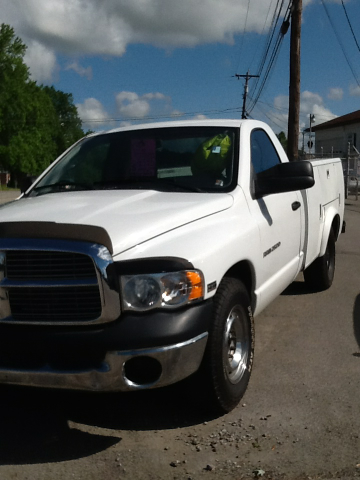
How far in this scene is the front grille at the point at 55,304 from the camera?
10.6 feet

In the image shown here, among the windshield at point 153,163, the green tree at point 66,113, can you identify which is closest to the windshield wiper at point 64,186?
the windshield at point 153,163

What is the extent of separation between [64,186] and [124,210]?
3.64ft

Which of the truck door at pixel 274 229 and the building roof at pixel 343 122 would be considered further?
the building roof at pixel 343 122

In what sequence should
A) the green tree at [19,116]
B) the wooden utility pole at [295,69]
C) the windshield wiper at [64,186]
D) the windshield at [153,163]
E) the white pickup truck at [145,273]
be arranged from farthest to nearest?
the green tree at [19,116] < the wooden utility pole at [295,69] < the windshield wiper at [64,186] < the windshield at [153,163] < the white pickup truck at [145,273]

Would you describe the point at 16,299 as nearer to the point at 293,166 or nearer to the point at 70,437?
the point at 70,437

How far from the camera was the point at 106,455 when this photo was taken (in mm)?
3373

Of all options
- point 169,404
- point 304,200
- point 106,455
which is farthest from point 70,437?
point 304,200

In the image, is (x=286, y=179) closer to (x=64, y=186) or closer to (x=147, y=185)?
(x=147, y=185)

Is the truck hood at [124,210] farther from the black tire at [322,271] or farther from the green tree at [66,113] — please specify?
the green tree at [66,113]

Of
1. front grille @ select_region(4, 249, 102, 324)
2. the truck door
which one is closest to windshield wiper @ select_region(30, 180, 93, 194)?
the truck door

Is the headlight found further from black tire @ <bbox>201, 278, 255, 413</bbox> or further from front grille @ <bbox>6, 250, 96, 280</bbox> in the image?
black tire @ <bbox>201, 278, 255, 413</bbox>

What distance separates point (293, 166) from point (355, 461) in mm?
2124

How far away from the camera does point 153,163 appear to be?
469 centimetres

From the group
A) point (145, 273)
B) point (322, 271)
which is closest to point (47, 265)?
point (145, 273)
